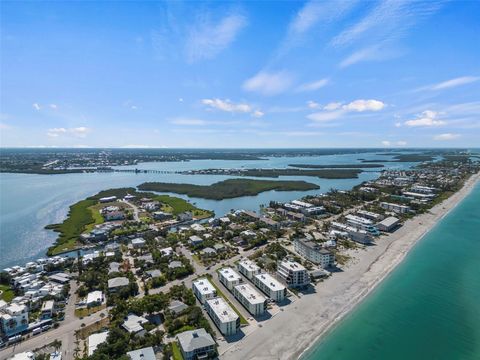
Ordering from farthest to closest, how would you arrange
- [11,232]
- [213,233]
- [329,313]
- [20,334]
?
[11,232] < [213,233] < [329,313] < [20,334]

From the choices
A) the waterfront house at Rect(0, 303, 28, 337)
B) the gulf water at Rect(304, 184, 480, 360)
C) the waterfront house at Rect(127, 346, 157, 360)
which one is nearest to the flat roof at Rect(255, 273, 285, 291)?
the gulf water at Rect(304, 184, 480, 360)

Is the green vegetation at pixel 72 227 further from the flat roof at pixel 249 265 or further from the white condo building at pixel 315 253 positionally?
the white condo building at pixel 315 253

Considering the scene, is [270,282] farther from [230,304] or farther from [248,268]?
[230,304]

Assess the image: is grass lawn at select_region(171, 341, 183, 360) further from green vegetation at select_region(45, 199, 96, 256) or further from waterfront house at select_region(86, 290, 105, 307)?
green vegetation at select_region(45, 199, 96, 256)

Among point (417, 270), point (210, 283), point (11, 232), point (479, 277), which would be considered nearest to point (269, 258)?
point (210, 283)

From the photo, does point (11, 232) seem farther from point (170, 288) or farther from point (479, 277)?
point (479, 277)

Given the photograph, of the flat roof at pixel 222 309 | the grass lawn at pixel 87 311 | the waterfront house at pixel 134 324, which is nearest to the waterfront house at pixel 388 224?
the flat roof at pixel 222 309
